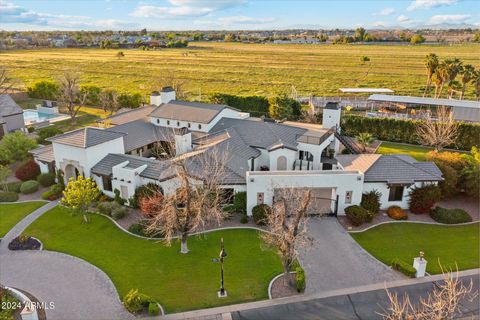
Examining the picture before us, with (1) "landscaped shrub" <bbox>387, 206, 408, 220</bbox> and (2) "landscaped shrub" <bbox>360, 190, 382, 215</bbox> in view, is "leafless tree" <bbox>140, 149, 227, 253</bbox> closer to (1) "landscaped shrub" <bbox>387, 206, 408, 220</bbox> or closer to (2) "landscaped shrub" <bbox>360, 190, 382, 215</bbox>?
(2) "landscaped shrub" <bbox>360, 190, 382, 215</bbox>

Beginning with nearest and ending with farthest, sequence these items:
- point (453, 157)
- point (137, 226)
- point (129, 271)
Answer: point (129, 271)
point (137, 226)
point (453, 157)

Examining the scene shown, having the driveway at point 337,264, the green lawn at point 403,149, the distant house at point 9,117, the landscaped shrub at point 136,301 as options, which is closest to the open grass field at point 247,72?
the distant house at point 9,117

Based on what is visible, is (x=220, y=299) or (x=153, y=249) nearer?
(x=220, y=299)

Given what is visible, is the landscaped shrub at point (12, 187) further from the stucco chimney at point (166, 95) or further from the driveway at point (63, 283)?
the stucco chimney at point (166, 95)

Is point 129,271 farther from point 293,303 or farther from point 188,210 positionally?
point 293,303

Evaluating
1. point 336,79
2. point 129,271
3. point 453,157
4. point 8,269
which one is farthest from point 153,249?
point 336,79

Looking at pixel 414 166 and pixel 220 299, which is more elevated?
pixel 414 166

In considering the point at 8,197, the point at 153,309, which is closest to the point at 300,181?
the point at 153,309
